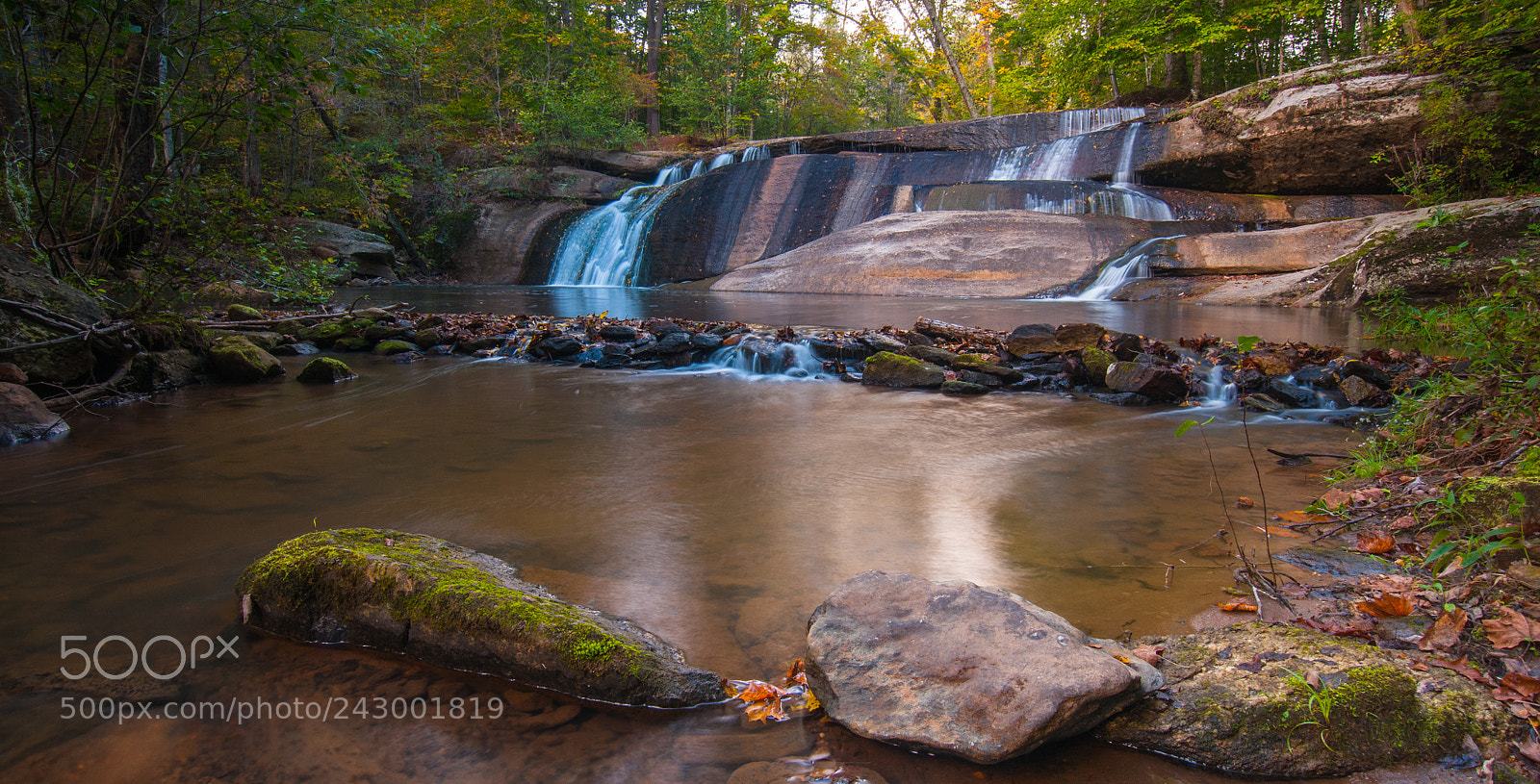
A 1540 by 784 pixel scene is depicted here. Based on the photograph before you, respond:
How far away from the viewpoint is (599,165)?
24125mm

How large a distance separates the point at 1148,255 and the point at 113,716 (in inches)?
604

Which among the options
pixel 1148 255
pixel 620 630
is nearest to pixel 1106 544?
pixel 620 630

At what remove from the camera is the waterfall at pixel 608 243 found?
20.3 m

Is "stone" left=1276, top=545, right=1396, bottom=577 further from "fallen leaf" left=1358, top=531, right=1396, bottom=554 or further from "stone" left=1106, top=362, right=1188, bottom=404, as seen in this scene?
"stone" left=1106, top=362, right=1188, bottom=404

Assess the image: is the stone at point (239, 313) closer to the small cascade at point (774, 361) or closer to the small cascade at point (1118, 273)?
the small cascade at point (774, 361)

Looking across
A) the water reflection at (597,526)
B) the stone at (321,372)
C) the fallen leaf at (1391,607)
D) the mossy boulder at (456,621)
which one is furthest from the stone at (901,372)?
the stone at (321,372)

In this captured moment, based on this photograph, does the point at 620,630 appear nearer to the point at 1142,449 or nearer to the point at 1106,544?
the point at 1106,544

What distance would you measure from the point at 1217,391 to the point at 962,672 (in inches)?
217

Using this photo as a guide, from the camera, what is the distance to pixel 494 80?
2525 centimetres

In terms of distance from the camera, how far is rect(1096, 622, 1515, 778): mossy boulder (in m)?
1.66

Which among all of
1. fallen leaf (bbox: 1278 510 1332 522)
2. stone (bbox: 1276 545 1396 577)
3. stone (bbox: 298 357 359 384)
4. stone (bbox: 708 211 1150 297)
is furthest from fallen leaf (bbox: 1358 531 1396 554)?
stone (bbox: 708 211 1150 297)

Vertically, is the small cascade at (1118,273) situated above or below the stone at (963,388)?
above

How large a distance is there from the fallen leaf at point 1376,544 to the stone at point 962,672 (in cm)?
146

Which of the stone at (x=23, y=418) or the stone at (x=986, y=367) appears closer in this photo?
the stone at (x=23, y=418)
